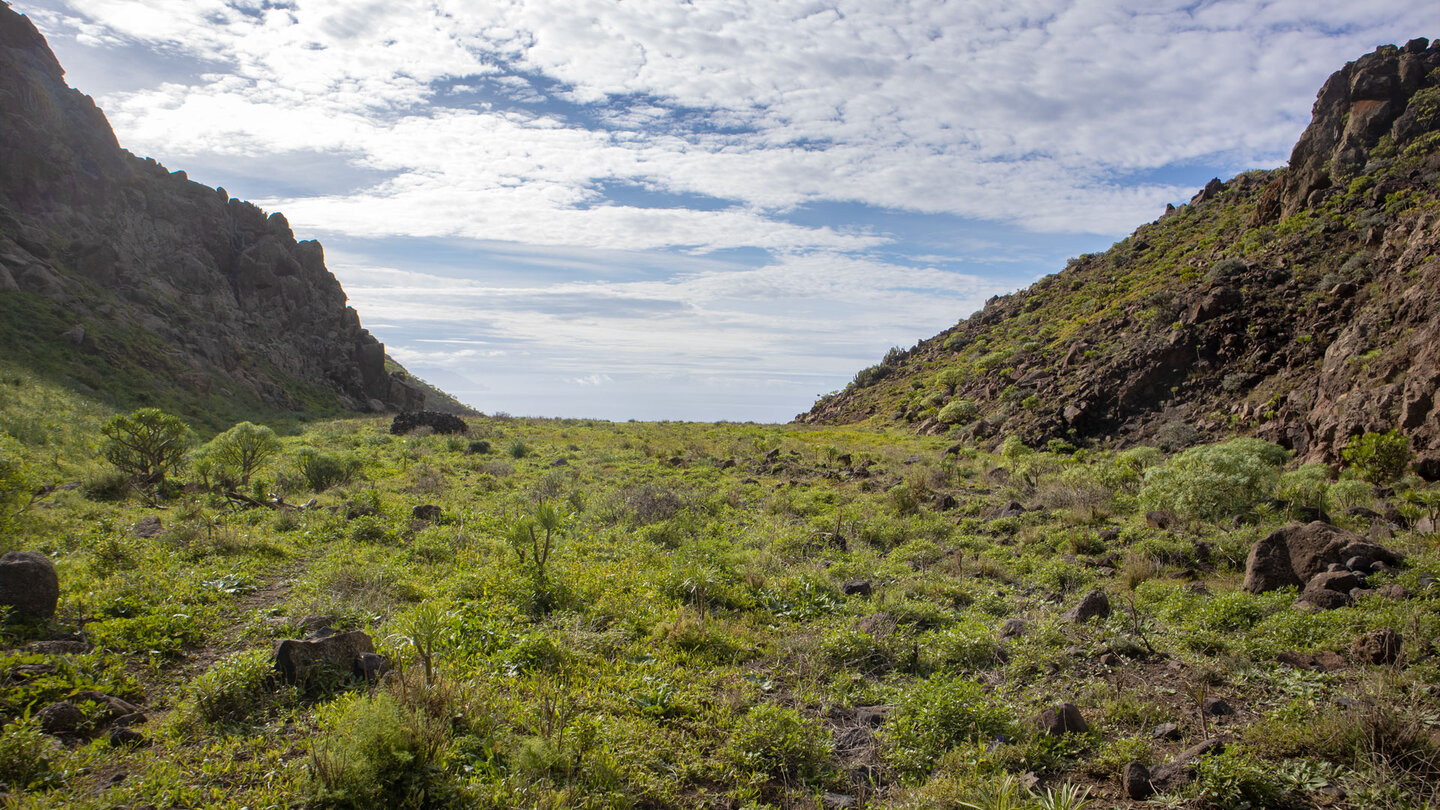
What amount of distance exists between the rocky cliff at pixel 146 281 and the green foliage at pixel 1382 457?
41248 millimetres

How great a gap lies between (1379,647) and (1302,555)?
2142mm

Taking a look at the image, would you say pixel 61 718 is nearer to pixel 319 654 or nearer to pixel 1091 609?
pixel 319 654

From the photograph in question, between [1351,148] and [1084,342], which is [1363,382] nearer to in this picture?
[1084,342]

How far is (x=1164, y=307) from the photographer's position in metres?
23.5

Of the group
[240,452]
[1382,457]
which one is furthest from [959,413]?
[240,452]

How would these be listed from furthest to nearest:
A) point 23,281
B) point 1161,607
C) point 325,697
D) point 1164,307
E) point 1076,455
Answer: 1. point 23,281
2. point 1164,307
3. point 1076,455
4. point 1161,607
5. point 325,697

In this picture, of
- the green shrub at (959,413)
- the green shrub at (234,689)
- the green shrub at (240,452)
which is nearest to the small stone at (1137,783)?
the green shrub at (234,689)

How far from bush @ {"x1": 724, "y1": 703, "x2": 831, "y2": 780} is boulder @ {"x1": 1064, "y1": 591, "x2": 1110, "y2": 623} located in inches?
142

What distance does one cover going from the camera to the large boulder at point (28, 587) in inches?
235

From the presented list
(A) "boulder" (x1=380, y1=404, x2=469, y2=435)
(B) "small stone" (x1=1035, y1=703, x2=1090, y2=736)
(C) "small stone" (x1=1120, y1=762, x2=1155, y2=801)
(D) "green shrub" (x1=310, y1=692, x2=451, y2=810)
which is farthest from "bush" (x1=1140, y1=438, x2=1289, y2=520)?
(A) "boulder" (x1=380, y1=404, x2=469, y2=435)

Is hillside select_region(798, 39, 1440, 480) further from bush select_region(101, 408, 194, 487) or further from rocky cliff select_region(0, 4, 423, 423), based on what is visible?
rocky cliff select_region(0, 4, 423, 423)

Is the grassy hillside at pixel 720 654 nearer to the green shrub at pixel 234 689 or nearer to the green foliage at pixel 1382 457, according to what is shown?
the green shrub at pixel 234 689

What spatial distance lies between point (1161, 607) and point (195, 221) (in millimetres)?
61941

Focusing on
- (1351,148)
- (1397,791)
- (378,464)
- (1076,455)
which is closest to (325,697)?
(1397,791)
